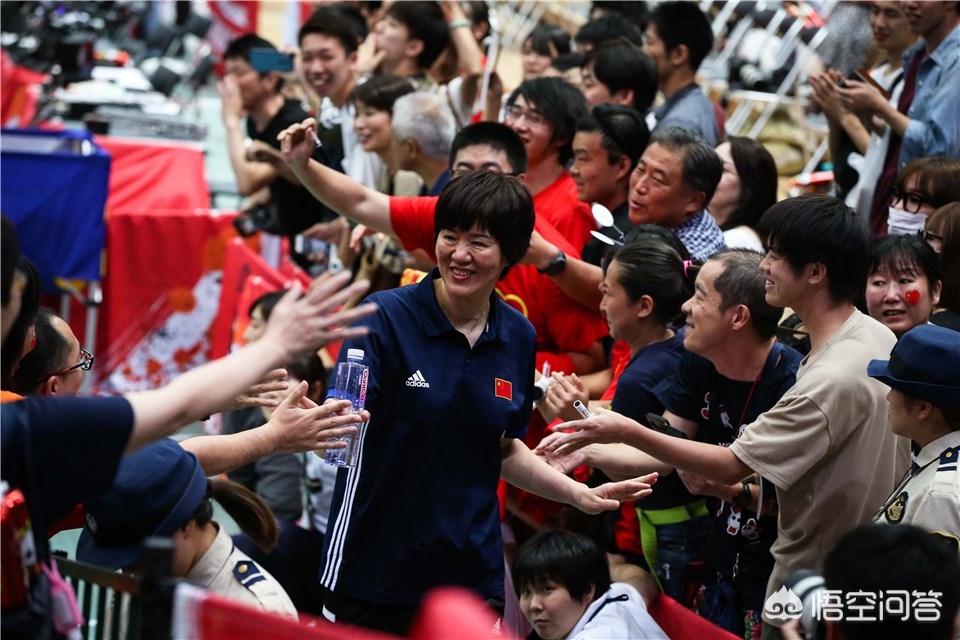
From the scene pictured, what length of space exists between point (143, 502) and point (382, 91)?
A: 11.1 ft

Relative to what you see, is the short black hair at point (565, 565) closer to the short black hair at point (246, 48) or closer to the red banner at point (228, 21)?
the short black hair at point (246, 48)

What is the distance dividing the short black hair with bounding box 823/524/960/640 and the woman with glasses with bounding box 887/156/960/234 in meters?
2.19

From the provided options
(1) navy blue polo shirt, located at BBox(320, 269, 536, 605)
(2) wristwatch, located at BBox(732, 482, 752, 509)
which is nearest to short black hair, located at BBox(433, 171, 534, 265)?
(1) navy blue polo shirt, located at BBox(320, 269, 536, 605)

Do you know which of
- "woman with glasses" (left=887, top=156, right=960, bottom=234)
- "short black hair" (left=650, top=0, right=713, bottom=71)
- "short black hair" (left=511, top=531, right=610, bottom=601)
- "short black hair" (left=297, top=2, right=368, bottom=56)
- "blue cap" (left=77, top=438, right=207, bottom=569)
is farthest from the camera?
"short black hair" (left=297, top=2, right=368, bottom=56)

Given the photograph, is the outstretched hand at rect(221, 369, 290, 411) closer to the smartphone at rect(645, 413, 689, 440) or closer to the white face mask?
the smartphone at rect(645, 413, 689, 440)

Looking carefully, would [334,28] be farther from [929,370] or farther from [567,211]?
[929,370]

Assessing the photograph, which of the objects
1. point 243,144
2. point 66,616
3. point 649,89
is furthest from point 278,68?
point 66,616

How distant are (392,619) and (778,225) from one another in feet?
4.55

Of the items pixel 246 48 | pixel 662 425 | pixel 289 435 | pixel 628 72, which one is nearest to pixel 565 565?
pixel 662 425

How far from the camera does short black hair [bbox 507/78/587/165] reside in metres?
5.15

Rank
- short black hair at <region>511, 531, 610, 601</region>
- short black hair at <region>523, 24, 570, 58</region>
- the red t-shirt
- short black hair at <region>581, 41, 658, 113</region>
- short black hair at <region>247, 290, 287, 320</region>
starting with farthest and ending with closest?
short black hair at <region>523, 24, 570, 58</region>
short black hair at <region>581, 41, 658, 113</region>
short black hair at <region>247, 290, 287, 320</region>
the red t-shirt
short black hair at <region>511, 531, 610, 601</region>

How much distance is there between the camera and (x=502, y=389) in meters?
3.29

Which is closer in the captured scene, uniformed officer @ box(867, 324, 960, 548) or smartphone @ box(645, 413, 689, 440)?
uniformed officer @ box(867, 324, 960, 548)

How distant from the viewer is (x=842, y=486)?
3.27 m
